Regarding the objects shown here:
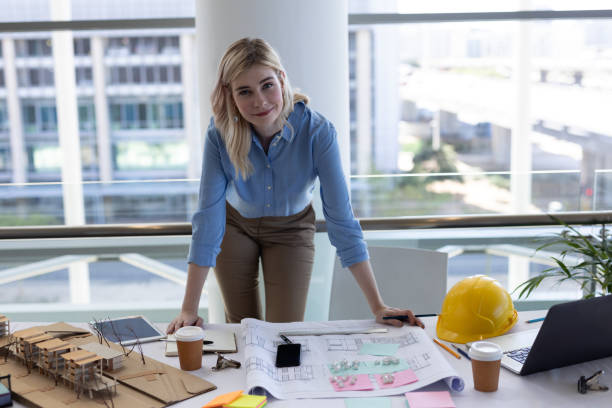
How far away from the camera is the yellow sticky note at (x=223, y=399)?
120 cm

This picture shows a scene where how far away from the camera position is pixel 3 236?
247cm

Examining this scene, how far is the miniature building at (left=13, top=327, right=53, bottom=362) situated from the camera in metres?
1.35

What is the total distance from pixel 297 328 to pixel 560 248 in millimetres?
1751

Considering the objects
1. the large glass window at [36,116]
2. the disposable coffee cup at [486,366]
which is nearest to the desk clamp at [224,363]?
the disposable coffee cup at [486,366]

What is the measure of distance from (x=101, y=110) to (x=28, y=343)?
7.84 m

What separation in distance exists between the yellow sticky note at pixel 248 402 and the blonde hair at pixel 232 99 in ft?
2.67

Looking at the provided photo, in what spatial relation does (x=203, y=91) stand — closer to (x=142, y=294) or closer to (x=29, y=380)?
(x=142, y=294)

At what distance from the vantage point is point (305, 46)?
9.09 ft

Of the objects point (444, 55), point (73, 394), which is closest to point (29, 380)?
point (73, 394)

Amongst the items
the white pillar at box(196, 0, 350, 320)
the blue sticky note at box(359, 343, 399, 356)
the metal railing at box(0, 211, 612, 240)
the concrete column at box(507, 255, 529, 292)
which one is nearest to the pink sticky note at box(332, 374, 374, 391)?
the blue sticky note at box(359, 343, 399, 356)

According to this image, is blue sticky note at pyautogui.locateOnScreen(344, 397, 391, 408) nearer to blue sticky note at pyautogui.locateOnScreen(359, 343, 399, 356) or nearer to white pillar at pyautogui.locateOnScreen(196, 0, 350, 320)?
blue sticky note at pyautogui.locateOnScreen(359, 343, 399, 356)

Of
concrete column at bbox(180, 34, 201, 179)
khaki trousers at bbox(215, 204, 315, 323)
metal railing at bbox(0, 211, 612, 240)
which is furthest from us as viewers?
A: concrete column at bbox(180, 34, 201, 179)

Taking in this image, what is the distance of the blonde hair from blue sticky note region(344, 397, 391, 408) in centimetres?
86

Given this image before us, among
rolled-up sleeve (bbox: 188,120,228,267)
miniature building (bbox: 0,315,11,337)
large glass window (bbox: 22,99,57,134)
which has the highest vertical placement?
large glass window (bbox: 22,99,57,134)
